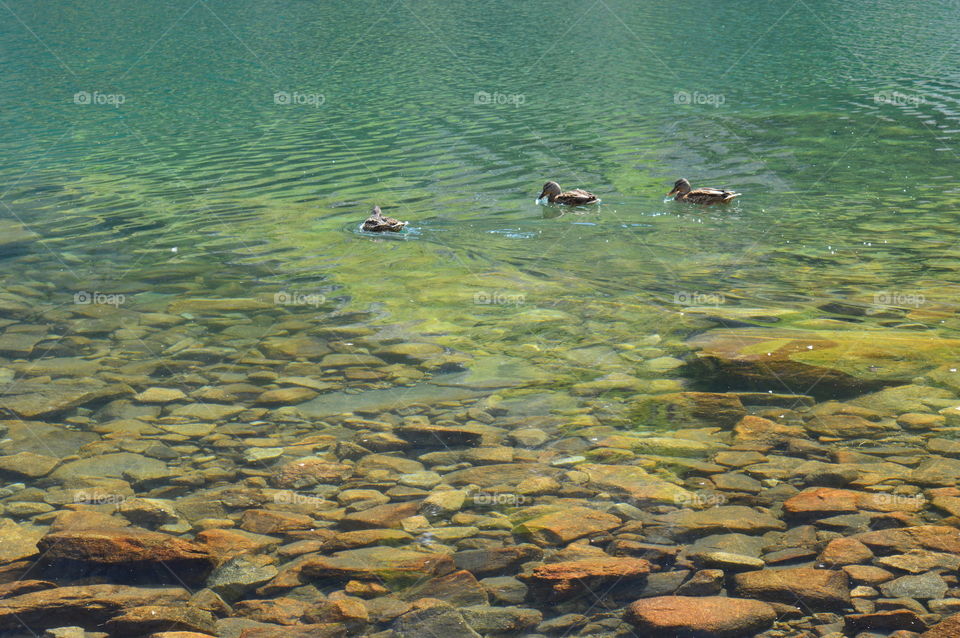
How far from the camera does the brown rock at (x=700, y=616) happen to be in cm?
557

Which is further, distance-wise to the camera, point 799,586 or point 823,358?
point 823,358

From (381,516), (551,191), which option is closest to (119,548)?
(381,516)

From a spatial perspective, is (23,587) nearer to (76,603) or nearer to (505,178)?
(76,603)

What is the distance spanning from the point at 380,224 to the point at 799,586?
415 inches

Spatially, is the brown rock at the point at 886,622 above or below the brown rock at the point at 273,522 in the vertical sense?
below

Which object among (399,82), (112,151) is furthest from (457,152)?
(399,82)

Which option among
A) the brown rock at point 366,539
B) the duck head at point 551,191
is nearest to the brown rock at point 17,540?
the brown rock at point 366,539

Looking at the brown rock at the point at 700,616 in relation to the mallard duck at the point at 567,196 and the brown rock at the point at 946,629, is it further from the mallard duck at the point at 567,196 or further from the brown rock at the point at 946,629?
the mallard duck at the point at 567,196

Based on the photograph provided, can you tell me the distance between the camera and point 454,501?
7.43 m

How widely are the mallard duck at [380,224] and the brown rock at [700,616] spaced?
33.6ft

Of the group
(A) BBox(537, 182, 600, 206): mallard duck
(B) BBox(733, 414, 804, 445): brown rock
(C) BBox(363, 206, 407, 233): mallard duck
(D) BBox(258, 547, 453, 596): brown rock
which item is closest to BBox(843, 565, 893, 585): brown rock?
(B) BBox(733, 414, 804, 445): brown rock

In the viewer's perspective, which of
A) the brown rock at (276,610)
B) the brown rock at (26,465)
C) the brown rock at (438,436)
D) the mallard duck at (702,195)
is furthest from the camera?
the mallard duck at (702,195)

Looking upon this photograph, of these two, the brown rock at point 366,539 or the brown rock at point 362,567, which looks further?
the brown rock at point 366,539

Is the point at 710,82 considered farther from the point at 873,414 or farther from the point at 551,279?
the point at 873,414
